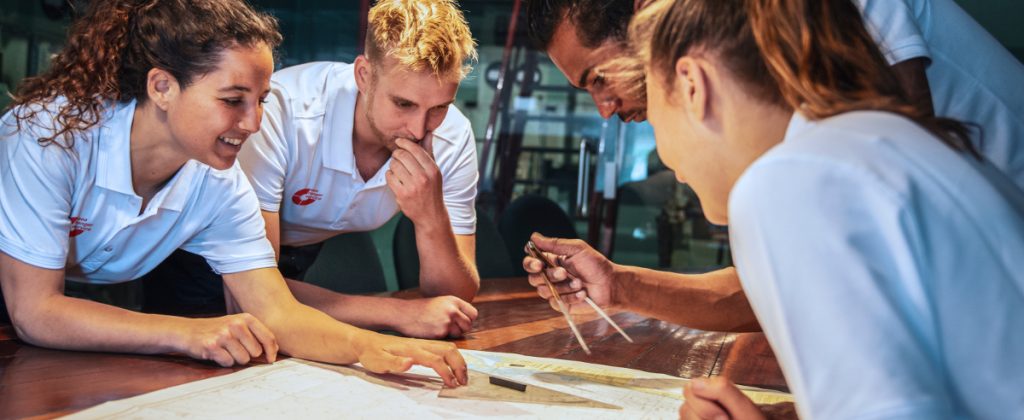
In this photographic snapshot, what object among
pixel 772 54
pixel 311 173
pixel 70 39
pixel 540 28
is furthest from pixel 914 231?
pixel 311 173

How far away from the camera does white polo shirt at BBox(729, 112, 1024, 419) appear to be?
1.93ft

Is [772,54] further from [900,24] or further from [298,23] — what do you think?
[298,23]

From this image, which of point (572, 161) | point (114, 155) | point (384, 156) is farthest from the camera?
point (572, 161)

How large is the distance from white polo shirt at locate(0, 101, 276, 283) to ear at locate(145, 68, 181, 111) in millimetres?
43

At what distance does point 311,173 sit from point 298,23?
3.88 meters

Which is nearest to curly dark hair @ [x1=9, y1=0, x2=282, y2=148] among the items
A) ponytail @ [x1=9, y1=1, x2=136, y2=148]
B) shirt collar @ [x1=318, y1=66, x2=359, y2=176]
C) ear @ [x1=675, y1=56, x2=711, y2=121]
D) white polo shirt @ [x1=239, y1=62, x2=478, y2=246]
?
ponytail @ [x1=9, y1=1, x2=136, y2=148]

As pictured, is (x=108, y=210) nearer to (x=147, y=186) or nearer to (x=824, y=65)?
(x=147, y=186)

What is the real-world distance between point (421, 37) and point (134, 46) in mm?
587

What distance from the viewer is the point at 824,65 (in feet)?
2.35

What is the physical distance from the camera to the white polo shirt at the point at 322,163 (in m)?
1.95

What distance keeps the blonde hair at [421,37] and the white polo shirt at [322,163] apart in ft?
0.62

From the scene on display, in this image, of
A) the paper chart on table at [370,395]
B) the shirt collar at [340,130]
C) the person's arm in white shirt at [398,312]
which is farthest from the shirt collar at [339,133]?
the paper chart on table at [370,395]

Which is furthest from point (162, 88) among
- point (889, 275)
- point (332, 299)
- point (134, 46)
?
point (889, 275)

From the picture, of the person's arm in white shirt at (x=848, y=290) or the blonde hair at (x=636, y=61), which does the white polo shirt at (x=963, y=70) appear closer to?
the blonde hair at (x=636, y=61)
